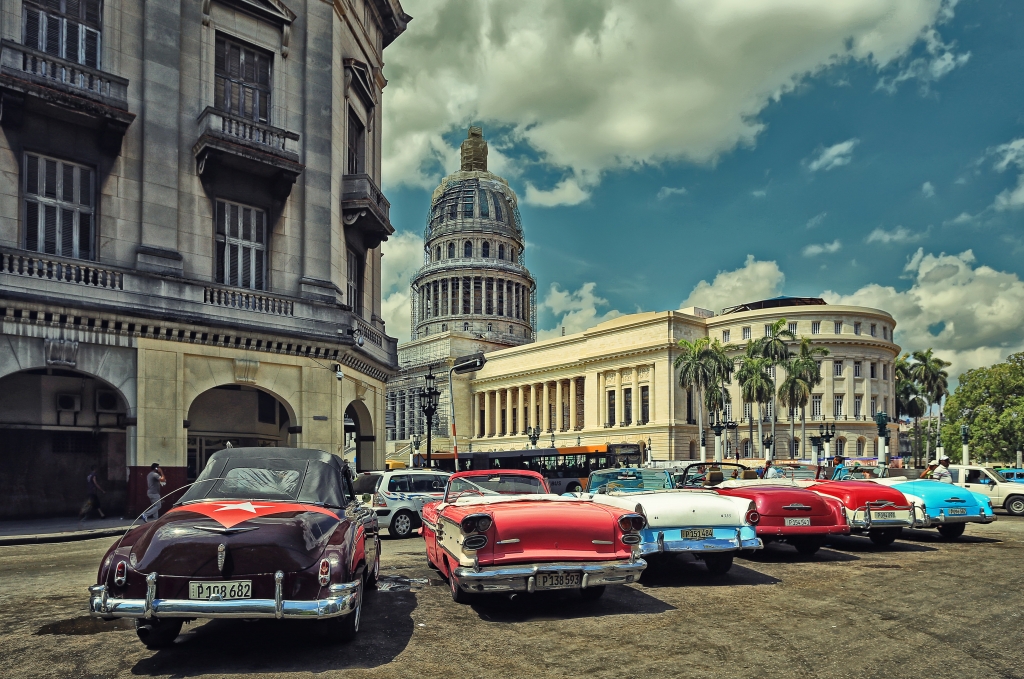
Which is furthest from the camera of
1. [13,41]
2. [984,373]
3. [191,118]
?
[984,373]

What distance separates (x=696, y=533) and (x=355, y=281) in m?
21.4

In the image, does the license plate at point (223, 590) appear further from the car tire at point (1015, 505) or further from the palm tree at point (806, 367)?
the palm tree at point (806, 367)

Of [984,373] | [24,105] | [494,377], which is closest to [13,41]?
[24,105]

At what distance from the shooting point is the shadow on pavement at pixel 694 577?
9672 mm

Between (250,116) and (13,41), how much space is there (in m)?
6.49

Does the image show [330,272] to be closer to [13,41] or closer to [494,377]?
[13,41]

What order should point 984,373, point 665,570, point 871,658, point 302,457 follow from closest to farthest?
1. point 871,658
2. point 302,457
3. point 665,570
4. point 984,373

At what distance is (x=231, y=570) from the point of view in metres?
5.79

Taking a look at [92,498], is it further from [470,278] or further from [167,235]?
[470,278]

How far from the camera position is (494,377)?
360ft

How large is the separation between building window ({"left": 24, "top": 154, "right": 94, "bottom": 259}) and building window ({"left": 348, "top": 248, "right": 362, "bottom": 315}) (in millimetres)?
8933

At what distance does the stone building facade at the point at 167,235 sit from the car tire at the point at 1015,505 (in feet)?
65.3

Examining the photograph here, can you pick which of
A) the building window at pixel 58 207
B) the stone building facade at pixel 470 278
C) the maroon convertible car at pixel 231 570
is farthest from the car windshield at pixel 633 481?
the stone building facade at pixel 470 278

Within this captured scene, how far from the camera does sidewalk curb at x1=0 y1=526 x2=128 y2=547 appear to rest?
1709 cm
